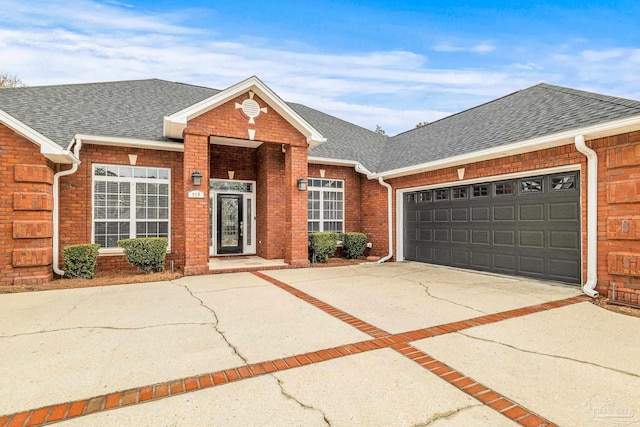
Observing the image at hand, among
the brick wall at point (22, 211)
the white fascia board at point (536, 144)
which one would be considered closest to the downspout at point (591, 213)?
the white fascia board at point (536, 144)

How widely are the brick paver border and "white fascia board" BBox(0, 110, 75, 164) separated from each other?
6432 millimetres

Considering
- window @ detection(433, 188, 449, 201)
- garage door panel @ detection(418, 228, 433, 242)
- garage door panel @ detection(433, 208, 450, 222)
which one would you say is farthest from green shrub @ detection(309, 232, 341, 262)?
window @ detection(433, 188, 449, 201)

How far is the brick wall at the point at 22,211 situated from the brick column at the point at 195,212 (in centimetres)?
289

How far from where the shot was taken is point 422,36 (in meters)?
13.2

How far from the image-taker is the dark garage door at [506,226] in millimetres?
6855

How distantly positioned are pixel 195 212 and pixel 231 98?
10.6ft

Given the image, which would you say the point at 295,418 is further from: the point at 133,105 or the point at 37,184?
the point at 133,105

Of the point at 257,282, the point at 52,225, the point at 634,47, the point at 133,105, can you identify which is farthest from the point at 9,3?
the point at 634,47

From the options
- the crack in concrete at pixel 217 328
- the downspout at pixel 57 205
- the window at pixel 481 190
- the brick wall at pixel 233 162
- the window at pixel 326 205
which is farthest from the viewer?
the window at pixel 326 205

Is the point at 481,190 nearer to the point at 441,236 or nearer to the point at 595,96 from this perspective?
the point at 441,236

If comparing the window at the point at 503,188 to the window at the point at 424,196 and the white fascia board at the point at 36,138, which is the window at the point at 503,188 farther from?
the white fascia board at the point at 36,138

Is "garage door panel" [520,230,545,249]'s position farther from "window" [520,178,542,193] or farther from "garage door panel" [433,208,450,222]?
"garage door panel" [433,208,450,222]

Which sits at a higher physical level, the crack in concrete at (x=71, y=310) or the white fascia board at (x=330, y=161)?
the white fascia board at (x=330, y=161)

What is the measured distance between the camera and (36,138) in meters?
6.89
